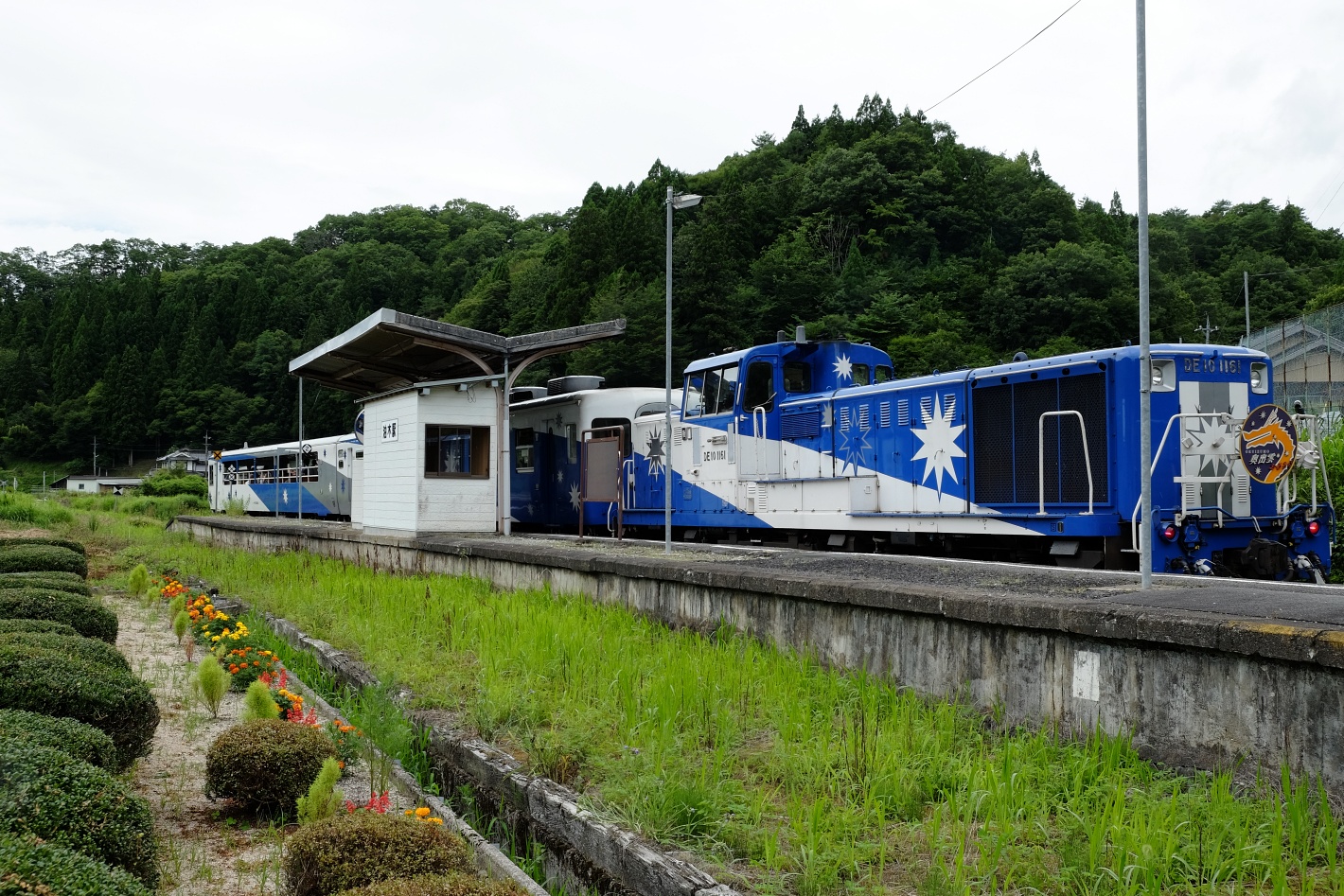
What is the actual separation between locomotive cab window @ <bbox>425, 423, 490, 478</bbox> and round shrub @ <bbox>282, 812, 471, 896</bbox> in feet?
43.7

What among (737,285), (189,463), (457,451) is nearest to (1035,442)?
(457,451)

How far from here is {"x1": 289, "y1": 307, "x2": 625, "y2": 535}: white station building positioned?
1684 cm

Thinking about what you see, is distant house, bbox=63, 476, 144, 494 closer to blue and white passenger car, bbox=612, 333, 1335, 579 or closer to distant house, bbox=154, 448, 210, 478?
distant house, bbox=154, 448, 210, 478

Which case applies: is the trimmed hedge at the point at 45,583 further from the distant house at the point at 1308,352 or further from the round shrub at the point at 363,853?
the distant house at the point at 1308,352

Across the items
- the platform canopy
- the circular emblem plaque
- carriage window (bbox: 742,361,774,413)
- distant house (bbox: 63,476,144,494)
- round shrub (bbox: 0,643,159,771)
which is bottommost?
round shrub (bbox: 0,643,159,771)

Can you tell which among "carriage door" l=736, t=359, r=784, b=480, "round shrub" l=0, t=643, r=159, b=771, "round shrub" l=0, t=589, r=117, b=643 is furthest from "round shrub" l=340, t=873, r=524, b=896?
"carriage door" l=736, t=359, r=784, b=480

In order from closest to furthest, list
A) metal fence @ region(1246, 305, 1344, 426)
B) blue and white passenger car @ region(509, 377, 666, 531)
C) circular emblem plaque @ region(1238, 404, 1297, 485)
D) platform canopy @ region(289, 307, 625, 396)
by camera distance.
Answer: circular emblem plaque @ region(1238, 404, 1297, 485)
platform canopy @ region(289, 307, 625, 396)
blue and white passenger car @ region(509, 377, 666, 531)
metal fence @ region(1246, 305, 1344, 426)

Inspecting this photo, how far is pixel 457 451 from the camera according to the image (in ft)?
57.6

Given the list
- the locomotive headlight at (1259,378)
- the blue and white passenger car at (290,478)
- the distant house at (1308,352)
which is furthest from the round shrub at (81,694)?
the blue and white passenger car at (290,478)

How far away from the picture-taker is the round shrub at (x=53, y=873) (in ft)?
9.25

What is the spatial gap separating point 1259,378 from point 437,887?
1099 cm

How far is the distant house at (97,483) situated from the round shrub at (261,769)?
87.2m

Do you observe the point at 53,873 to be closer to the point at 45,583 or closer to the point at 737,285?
the point at 45,583

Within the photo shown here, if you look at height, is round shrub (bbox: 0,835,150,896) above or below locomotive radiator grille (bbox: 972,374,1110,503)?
below
